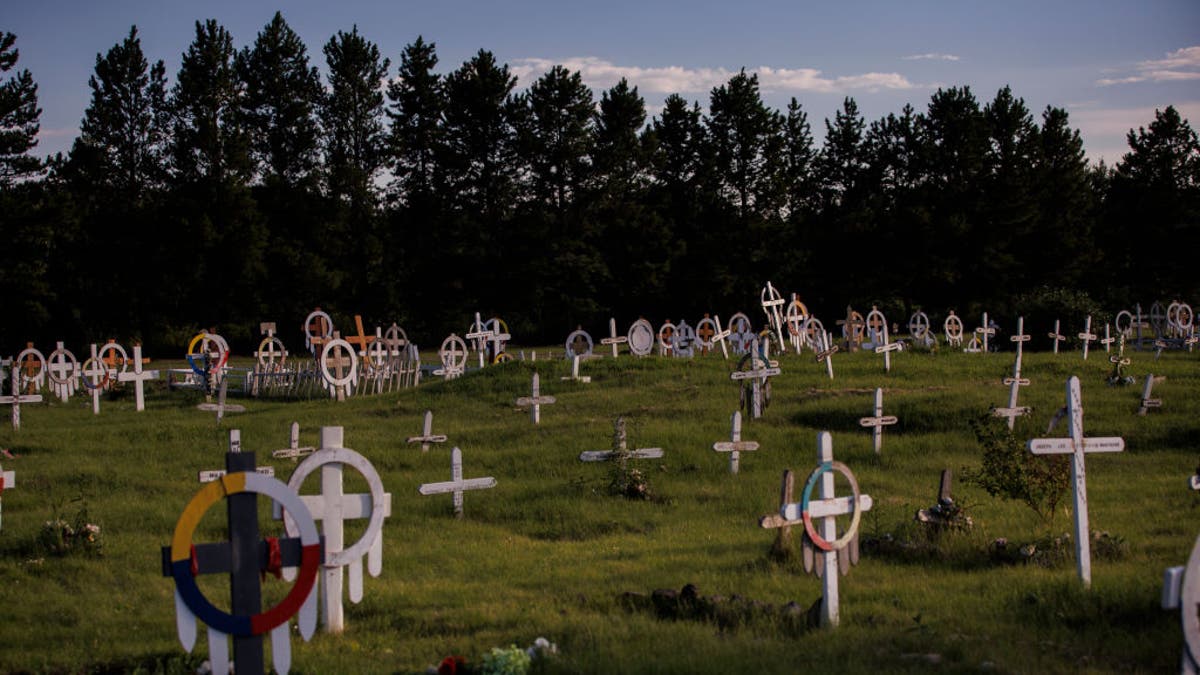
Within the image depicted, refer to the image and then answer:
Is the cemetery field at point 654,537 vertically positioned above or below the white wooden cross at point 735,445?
below

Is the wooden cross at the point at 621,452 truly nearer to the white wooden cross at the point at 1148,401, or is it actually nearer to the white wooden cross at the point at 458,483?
the white wooden cross at the point at 458,483

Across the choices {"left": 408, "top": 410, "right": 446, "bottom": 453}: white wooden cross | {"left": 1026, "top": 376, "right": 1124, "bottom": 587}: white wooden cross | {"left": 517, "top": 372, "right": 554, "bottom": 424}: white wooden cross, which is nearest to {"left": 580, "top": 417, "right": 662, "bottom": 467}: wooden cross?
{"left": 408, "top": 410, "right": 446, "bottom": 453}: white wooden cross

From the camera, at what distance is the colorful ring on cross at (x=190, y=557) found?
20.1 feet

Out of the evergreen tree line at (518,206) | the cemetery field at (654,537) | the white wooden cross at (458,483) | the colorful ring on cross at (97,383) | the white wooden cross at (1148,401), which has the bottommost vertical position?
the cemetery field at (654,537)

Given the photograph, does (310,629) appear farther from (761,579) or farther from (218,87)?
(218,87)

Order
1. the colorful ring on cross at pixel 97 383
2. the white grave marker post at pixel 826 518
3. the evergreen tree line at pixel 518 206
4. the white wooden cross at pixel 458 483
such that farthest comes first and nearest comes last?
the evergreen tree line at pixel 518 206 < the colorful ring on cross at pixel 97 383 < the white wooden cross at pixel 458 483 < the white grave marker post at pixel 826 518

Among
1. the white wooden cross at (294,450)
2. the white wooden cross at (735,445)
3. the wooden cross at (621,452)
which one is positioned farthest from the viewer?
the white wooden cross at (294,450)

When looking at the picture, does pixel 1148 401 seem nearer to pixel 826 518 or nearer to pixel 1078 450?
pixel 1078 450

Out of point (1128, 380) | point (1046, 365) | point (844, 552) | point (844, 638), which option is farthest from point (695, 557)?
point (1046, 365)

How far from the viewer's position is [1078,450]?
10.2 metres

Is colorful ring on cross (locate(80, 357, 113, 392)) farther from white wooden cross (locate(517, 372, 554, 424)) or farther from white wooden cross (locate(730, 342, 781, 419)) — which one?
white wooden cross (locate(730, 342, 781, 419))

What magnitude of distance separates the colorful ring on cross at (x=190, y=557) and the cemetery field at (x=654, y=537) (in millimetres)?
1795

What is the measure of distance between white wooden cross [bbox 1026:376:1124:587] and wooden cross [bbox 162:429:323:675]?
258 inches

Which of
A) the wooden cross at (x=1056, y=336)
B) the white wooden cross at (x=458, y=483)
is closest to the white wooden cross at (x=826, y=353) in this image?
the wooden cross at (x=1056, y=336)
